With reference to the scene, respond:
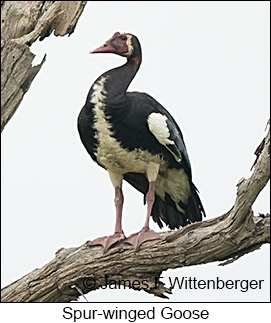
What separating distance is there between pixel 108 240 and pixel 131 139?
72cm

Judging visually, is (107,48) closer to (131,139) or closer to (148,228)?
(131,139)

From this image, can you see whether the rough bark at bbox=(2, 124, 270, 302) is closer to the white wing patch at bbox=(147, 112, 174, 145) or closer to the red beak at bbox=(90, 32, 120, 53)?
the white wing patch at bbox=(147, 112, 174, 145)

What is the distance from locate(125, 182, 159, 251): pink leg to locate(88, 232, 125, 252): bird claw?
0.24 ft

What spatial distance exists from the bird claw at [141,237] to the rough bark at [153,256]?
3 cm

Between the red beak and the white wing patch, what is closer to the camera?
the white wing patch

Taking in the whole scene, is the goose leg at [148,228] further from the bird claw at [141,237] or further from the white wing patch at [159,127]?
the white wing patch at [159,127]

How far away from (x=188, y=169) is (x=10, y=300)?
4.92ft

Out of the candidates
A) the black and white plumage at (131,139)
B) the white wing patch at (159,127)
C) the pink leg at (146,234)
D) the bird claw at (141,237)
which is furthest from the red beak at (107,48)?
the bird claw at (141,237)

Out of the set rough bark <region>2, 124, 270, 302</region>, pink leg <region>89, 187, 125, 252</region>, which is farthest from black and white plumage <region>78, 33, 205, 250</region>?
rough bark <region>2, 124, 270, 302</region>

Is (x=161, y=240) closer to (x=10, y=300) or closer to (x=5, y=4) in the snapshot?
(x=10, y=300)

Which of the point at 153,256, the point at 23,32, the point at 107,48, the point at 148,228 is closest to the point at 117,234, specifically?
the point at 148,228

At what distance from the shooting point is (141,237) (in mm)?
6027

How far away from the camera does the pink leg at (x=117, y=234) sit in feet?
20.1

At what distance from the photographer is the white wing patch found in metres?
5.93
